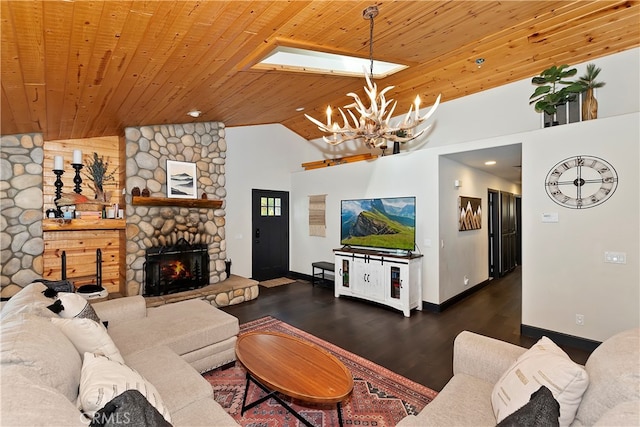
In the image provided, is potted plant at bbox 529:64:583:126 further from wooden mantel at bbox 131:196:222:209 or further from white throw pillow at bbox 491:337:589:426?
wooden mantel at bbox 131:196:222:209

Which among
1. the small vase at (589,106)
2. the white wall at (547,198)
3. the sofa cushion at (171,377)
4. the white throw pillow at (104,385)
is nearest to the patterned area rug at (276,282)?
the white wall at (547,198)

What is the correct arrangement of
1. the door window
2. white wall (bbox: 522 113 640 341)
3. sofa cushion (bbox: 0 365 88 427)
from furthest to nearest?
the door window
white wall (bbox: 522 113 640 341)
sofa cushion (bbox: 0 365 88 427)

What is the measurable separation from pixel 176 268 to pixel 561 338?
218 inches

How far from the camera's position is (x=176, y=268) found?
5.01 meters

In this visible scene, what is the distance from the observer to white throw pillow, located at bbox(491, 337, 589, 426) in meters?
1.29

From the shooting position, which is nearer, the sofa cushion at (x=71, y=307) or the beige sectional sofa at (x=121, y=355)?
the beige sectional sofa at (x=121, y=355)

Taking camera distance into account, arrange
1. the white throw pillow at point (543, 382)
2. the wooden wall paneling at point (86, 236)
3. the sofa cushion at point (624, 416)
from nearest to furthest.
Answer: the sofa cushion at point (624, 416) < the white throw pillow at point (543, 382) < the wooden wall paneling at point (86, 236)

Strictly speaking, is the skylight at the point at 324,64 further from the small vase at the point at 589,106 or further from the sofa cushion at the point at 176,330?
the sofa cushion at the point at 176,330

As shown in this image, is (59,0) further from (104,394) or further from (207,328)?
(207,328)

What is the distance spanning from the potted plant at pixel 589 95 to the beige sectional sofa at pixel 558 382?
306 centimetres

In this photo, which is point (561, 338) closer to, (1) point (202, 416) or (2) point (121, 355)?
(1) point (202, 416)

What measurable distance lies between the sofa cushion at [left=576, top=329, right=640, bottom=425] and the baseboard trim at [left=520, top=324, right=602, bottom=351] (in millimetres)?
2662

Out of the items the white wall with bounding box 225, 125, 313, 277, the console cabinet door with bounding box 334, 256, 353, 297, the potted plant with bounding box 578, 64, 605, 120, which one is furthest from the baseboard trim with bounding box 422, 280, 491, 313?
the white wall with bounding box 225, 125, 313, 277

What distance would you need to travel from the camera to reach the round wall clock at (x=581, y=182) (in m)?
3.25
